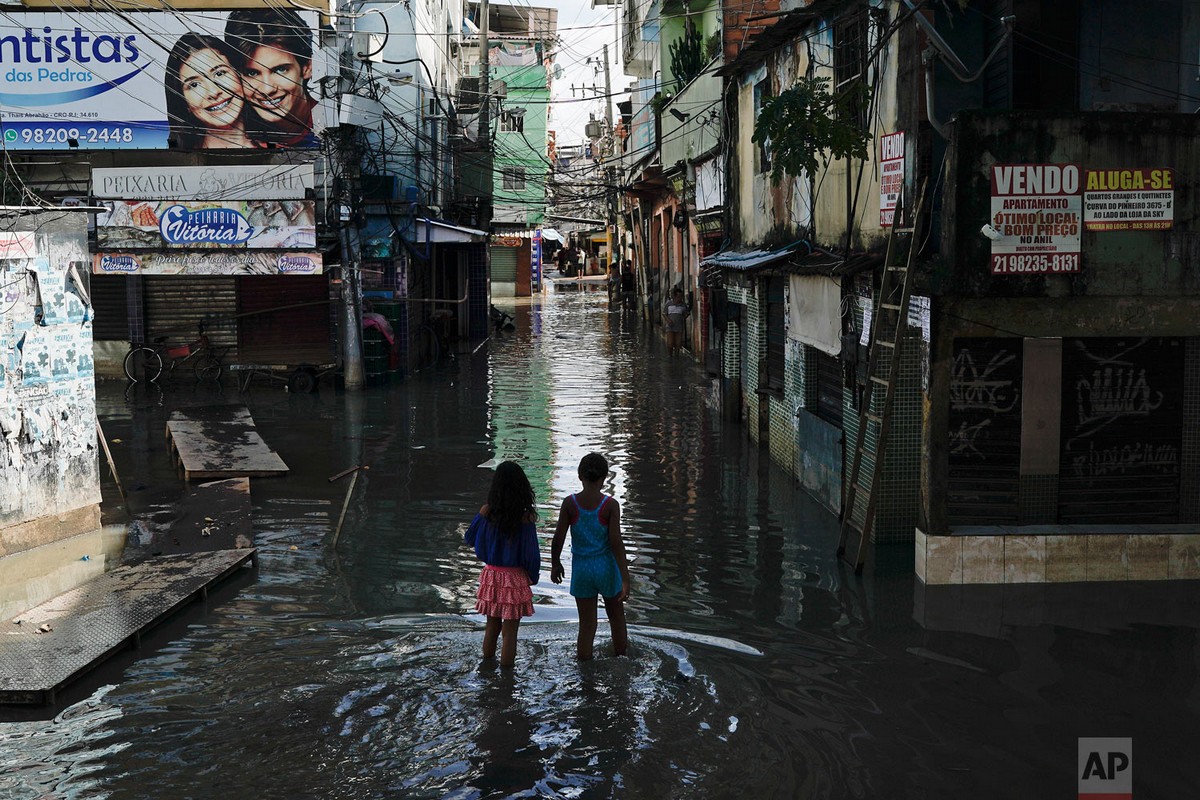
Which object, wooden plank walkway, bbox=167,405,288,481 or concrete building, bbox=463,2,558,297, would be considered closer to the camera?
wooden plank walkway, bbox=167,405,288,481

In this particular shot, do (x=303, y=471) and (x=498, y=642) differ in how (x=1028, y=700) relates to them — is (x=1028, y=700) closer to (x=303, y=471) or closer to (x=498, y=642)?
(x=498, y=642)

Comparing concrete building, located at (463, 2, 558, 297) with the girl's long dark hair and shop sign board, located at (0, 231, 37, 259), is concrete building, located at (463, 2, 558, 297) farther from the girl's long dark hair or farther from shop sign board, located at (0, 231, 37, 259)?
the girl's long dark hair

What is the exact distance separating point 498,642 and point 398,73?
21.7 m

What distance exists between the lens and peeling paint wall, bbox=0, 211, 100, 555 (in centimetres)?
1120

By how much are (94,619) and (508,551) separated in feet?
11.1

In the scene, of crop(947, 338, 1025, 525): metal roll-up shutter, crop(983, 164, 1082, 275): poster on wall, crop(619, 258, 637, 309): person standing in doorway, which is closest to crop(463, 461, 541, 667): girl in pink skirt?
crop(983, 164, 1082, 275): poster on wall

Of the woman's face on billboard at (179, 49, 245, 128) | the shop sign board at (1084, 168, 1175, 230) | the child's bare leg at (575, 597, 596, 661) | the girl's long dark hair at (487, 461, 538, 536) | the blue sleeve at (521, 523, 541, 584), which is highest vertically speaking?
the woman's face on billboard at (179, 49, 245, 128)

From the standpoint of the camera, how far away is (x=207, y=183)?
23.2 metres

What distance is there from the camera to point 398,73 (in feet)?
91.0

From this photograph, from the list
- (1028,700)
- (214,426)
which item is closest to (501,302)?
(214,426)

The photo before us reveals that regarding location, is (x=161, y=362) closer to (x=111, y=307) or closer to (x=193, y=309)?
(x=193, y=309)

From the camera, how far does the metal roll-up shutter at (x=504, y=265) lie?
195 feet

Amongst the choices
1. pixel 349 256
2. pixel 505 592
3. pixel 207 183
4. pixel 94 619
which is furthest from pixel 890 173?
pixel 207 183

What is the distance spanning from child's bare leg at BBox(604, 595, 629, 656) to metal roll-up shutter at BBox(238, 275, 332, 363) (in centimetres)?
1830
